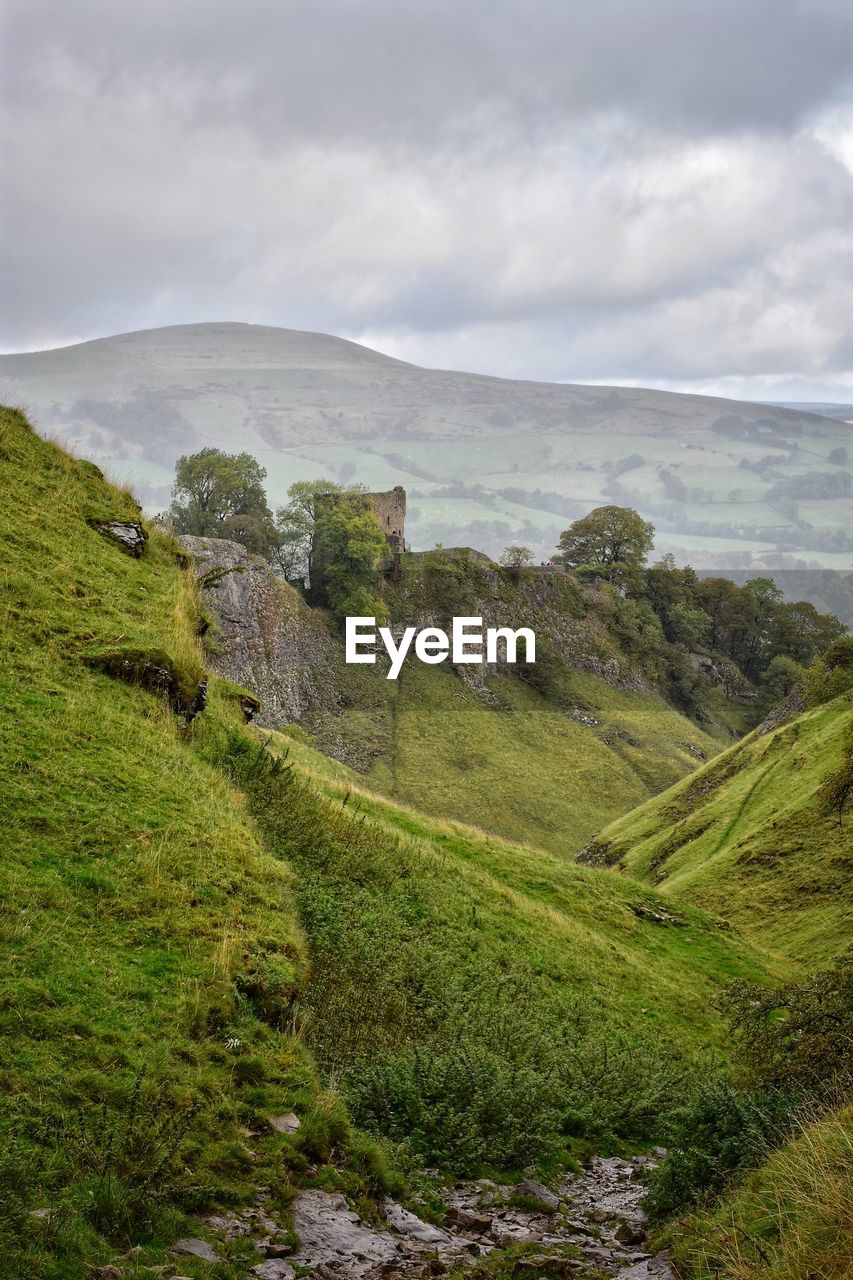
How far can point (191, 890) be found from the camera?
1102 centimetres

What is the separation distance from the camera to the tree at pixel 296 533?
9500 cm

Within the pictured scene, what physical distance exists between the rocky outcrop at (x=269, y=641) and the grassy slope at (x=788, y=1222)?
209ft

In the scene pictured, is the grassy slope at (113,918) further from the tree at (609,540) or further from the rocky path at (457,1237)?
the tree at (609,540)

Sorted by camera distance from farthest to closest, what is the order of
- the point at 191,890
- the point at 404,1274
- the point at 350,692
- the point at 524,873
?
1. the point at 350,692
2. the point at 524,873
3. the point at 191,890
4. the point at 404,1274

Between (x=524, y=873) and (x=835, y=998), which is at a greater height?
(x=835, y=998)

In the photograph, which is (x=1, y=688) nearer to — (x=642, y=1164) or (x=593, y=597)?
(x=642, y=1164)

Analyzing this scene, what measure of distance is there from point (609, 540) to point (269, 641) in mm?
52262

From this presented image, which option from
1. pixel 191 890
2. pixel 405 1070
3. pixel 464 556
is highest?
pixel 464 556

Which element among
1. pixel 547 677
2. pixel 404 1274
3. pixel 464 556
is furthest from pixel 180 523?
pixel 404 1274

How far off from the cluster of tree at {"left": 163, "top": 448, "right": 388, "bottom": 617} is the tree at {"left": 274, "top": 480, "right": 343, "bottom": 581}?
3.9 inches

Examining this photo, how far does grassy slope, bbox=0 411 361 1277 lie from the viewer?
288 inches

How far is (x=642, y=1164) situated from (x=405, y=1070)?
3.59 m

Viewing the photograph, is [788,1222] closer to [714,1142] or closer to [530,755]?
[714,1142]

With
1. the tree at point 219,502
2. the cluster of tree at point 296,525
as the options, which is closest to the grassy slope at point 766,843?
the cluster of tree at point 296,525
